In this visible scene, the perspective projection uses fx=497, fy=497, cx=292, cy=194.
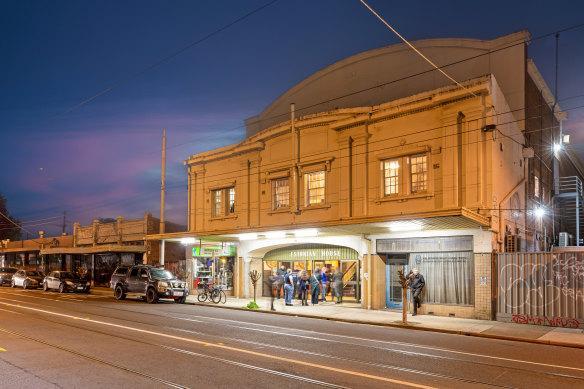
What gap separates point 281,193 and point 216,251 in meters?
5.44

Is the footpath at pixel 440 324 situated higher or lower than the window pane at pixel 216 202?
lower

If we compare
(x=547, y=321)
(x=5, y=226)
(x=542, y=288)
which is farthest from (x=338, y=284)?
(x=5, y=226)

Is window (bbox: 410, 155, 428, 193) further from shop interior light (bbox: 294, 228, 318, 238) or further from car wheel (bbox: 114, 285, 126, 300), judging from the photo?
car wheel (bbox: 114, 285, 126, 300)

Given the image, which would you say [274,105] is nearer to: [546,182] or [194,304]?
[194,304]

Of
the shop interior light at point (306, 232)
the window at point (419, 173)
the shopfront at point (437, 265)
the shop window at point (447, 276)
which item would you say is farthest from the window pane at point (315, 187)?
the shop window at point (447, 276)

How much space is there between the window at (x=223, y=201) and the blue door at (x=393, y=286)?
1084 centimetres

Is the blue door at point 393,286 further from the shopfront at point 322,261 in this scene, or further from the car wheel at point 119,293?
the car wheel at point 119,293

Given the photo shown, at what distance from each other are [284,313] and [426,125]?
9.66 meters

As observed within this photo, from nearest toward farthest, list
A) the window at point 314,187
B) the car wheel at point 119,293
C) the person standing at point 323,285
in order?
1. the person standing at point 323,285
2. the window at point 314,187
3. the car wheel at point 119,293

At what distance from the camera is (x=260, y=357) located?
1014 centimetres

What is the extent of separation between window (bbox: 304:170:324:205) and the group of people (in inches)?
136

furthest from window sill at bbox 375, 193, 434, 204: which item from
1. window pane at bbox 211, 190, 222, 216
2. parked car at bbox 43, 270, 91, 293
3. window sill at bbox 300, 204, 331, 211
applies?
parked car at bbox 43, 270, 91, 293

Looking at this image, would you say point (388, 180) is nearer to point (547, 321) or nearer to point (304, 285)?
point (304, 285)

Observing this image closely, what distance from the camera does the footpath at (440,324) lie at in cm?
1398
